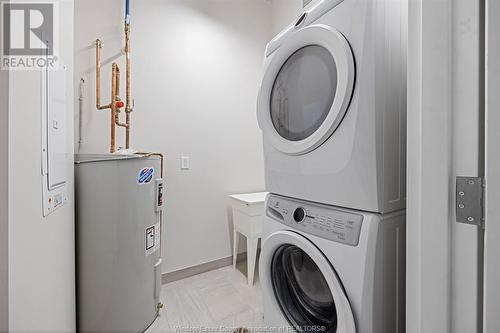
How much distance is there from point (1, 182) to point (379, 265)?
106cm

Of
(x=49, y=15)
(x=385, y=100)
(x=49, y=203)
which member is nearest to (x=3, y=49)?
(x=49, y=15)

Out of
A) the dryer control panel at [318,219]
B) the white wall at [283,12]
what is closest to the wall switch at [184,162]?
the dryer control panel at [318,219]

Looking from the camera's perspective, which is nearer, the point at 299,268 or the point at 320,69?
the point at 320,69

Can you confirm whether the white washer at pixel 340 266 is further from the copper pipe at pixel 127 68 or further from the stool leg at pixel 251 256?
the copper pipe at pixel 127 68

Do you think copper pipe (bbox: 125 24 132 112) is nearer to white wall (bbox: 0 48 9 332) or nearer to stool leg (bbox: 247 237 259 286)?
white wall (bbox: 0 48 9 332)

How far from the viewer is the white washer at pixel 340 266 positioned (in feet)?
2.23

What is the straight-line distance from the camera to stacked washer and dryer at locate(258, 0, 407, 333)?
680mm

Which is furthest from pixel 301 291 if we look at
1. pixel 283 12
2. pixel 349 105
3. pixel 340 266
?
pixel 283 12

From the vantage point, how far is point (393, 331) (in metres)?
0.73

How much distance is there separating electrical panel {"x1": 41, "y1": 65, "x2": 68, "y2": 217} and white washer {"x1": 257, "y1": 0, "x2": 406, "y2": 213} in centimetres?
85

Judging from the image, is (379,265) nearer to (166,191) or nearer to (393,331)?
(393,331)

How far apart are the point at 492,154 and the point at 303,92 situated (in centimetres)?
57

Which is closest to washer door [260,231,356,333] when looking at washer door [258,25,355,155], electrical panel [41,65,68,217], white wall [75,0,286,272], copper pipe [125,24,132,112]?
washer door [258,25,355,155]

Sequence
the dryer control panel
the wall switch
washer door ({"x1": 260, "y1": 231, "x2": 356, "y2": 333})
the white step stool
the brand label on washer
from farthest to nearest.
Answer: the wall switch < the white step stool < the brand label on washer < washer door ({"x1": 260, "y1": 231, "x2": 356, "y2": 333}) < the dryer control panel
